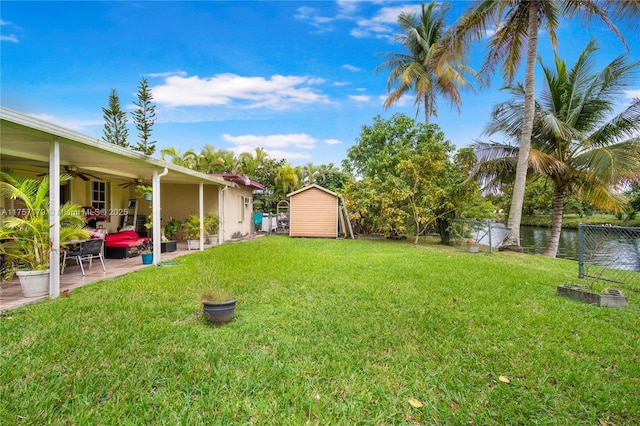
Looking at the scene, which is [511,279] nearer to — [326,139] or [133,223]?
[133,223]

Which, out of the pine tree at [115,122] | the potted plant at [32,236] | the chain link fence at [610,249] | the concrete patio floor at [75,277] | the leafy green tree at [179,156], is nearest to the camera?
the concrete patio floor at [75,277]

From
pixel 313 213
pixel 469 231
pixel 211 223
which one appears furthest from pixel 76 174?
pixel 469 231

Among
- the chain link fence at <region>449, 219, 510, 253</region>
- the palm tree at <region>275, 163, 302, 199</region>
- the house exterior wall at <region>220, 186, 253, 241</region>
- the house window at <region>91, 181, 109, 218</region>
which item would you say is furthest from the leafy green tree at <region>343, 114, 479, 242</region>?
the house window at <region>91, 181, 109, 218</region>

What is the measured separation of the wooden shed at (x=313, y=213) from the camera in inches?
591

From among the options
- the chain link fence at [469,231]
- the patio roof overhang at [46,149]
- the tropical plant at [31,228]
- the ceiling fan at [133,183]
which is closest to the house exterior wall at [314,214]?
the chain link fence at [469,231]

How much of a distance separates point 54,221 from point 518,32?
14305mm

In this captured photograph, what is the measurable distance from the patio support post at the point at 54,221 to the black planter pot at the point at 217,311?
266cm

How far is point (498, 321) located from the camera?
13.1 feet

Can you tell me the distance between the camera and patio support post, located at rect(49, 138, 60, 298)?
4.59 m

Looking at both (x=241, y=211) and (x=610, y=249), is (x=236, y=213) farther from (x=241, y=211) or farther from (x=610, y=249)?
(x=610, y=249)

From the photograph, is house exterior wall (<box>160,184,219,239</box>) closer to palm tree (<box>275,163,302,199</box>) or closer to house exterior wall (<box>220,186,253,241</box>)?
house exterior wall (<box>220,186,253,241</box>)

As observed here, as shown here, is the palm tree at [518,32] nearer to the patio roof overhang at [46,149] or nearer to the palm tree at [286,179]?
the patio roof overhang at [46,149]

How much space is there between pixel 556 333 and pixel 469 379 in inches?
66.5

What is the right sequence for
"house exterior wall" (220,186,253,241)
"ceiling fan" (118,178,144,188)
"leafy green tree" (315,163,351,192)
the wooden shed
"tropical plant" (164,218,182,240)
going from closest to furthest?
"ceiling fan" (118,178,144,188) → "tropical plant" (164,218,182,240) → "house exterior wall" (220,186,253,241) → the wooden shed → "leafy green tree" (315,163,351,192)
